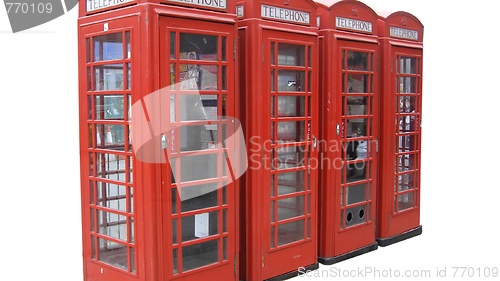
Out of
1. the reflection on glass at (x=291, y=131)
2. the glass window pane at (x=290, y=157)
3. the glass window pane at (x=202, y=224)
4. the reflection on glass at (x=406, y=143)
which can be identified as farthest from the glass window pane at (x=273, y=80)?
the reflection on glass at (x=406, y=143)

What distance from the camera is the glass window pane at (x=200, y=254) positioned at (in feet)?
14.0

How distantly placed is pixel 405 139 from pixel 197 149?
3.17 meters

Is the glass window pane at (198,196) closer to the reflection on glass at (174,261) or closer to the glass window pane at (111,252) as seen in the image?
→ the reflection on glass at (174,261)

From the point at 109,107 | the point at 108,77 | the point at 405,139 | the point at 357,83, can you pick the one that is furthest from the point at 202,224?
the point at 405,139

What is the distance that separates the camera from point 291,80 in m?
4.93

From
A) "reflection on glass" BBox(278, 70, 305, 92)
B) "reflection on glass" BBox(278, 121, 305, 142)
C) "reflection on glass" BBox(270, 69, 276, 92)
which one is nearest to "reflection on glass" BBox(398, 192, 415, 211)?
"reflection on glass" BBox(278, 121, 305, 142)

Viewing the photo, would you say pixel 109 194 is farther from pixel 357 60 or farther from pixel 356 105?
pixel 357 60

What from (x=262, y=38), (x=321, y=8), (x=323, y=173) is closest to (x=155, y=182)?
(x=262, y=38)

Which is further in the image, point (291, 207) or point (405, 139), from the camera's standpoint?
point (405, 139)

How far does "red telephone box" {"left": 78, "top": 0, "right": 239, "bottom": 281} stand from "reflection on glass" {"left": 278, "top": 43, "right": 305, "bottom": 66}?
25.2 inches

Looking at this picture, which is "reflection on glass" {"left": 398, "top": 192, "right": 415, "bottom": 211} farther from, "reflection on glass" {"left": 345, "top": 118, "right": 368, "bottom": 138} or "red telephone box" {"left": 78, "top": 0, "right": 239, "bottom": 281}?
"red telephone box" {"left": 78, "top": 0, "right": 239, "bottom": 281}

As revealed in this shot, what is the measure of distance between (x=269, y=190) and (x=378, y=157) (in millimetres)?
1883

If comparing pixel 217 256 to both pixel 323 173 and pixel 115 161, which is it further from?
pixel 323 173

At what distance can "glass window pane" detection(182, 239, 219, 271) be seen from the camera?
167 inches
